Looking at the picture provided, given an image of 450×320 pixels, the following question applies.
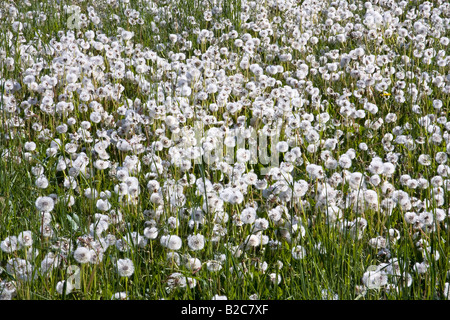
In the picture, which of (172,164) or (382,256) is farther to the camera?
(172,164)

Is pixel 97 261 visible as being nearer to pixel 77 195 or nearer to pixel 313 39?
pixel 77 195

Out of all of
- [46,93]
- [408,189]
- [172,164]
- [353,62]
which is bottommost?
[408,189]

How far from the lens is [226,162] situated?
3406 mm

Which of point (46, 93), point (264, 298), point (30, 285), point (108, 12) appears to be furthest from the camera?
point (108, 12)

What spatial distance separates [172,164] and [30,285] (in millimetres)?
1324

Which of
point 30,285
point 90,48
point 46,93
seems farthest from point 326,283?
point 90,48

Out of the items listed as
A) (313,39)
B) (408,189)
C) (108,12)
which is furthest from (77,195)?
(108,12)

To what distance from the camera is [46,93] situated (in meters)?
4.27

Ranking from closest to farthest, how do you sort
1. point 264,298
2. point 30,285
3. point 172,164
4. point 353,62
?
1. point 30,285
2. point 264,298
3. point 172,164
4. point 353,62

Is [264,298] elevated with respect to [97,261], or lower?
lower

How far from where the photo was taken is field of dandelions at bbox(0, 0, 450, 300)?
248cm

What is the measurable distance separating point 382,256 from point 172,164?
4.53 ft

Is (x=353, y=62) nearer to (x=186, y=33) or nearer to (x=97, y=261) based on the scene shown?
(x=186, y=33)

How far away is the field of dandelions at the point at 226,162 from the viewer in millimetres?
2480
